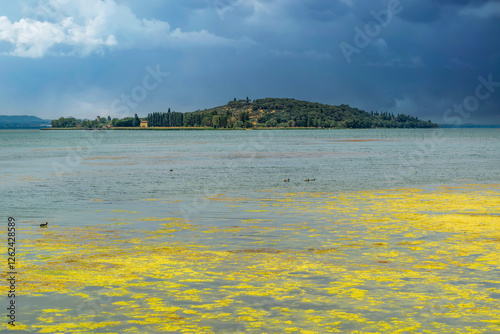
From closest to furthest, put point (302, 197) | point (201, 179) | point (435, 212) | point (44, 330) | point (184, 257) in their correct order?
point (44, 330), point (184, 257), point (435, 212), point (302, 197), point (201, 179)

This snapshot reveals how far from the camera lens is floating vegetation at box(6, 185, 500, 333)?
41.2 ft

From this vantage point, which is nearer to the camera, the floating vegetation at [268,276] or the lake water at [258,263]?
the floating vegetation at [268,276]

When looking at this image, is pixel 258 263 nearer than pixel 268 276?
No

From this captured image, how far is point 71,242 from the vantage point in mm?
21219

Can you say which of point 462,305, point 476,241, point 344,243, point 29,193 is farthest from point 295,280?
point 29,193

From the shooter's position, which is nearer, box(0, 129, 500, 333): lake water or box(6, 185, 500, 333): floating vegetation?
box(6, 185, 500, 333): floating vegetation

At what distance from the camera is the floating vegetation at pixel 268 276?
1255cm

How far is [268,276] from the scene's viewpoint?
1609 cm

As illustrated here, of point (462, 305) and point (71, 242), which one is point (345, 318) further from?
point (71, 242)

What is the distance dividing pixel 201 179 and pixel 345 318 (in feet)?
128

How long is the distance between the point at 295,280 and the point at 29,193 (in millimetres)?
28830

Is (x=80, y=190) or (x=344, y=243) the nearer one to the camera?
(x=344, y=243)

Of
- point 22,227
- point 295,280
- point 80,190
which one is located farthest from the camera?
point 80,190

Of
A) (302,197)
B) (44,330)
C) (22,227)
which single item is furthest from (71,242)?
Result: (302,197)
